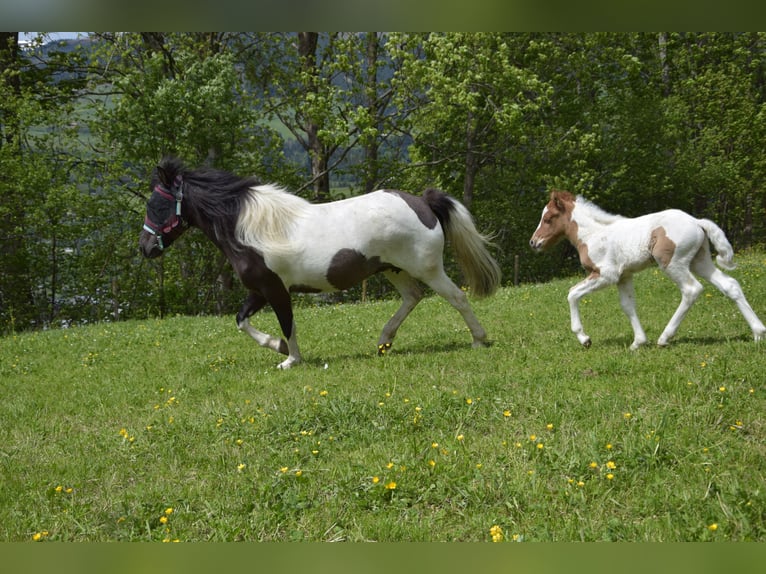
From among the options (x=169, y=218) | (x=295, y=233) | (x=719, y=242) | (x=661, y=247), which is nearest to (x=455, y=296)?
(x=295, y=233)

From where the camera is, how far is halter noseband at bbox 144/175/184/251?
9492 mm

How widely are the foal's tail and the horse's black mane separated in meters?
2.71

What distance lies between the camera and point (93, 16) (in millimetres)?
1185

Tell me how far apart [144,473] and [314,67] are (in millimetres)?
24446

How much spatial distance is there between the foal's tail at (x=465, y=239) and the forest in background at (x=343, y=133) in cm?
1165

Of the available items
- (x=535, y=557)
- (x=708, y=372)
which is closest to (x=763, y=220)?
(x=708, y=372)

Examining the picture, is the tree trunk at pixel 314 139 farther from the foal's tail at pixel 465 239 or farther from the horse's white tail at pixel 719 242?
the horse's white tail at pixel 719 242

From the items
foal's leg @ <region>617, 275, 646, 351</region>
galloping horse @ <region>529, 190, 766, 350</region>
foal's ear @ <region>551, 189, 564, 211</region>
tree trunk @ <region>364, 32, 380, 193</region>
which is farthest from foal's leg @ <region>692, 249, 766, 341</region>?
tree trunk @ <region>364, 32, 380, 193</region>

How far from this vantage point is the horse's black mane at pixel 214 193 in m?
9.31

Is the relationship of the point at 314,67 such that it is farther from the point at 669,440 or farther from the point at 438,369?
Result: the point at 669,440

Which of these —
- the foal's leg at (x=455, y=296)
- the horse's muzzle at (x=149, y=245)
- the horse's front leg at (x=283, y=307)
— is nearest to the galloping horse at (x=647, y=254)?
the foal's leg at (x=455, y=296)

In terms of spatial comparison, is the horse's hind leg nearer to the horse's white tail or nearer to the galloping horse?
the galloping horse

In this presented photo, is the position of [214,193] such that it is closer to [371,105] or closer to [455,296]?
[455,296]

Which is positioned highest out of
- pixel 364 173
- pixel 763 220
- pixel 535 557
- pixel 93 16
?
pixel 93 16
